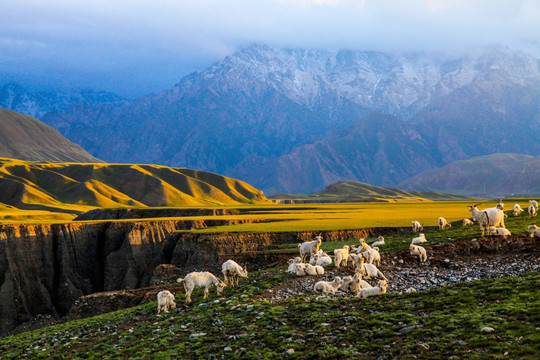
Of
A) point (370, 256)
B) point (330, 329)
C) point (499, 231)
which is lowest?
point (330, 329)

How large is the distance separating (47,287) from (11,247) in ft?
23.8

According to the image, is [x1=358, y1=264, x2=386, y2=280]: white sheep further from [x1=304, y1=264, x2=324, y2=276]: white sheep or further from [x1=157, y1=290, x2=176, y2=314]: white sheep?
[x1=157, y1=290, x2=176, y2=314]: white sheep

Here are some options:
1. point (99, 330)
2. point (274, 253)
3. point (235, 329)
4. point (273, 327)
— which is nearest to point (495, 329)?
point (273, 327)

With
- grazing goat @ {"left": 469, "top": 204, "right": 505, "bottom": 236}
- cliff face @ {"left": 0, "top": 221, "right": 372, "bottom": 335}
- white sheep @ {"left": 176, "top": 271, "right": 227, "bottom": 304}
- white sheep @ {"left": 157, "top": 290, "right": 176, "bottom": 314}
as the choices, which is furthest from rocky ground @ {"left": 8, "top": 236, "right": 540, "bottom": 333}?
cliff face @ {"left": 0, "top": 221, "right": 372, "bottom": 335}

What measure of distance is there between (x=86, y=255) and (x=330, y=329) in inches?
2483

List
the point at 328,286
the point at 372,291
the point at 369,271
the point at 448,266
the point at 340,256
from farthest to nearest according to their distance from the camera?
the point at 340,256, the point at 448,266, the point at 369,271, the point at 328,286, the point at 372,291

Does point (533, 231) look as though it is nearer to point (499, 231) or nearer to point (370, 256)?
point (499, 231)

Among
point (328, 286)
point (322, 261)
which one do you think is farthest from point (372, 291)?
point (322, 261)

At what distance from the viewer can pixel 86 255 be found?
7350cm

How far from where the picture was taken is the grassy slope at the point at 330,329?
49.0 feet

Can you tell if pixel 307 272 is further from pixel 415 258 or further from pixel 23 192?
pixel 23 192

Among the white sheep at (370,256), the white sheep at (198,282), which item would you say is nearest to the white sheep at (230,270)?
the white sheep at (198,282)

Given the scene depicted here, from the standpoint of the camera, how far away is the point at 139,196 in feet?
648

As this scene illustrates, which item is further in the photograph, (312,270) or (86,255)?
(86,255)
